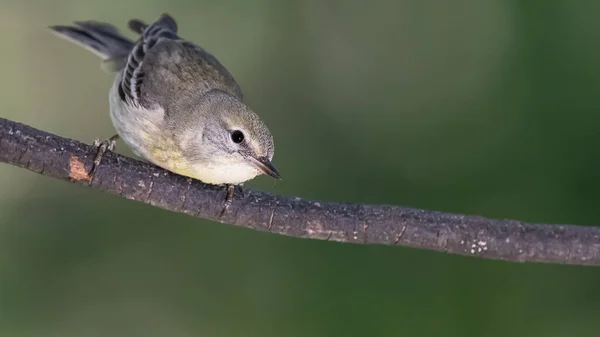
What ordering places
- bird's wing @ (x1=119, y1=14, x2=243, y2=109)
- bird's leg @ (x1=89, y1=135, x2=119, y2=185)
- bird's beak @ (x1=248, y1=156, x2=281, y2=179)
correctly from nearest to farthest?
bird's leg @ (x1=89, y1=135, x2=119, y2=185), bird's beak @ (x1=248, y1=156, x2=281, y2=179), bird's wing @ (x1=119, y1=14, x2=243, y2=109)

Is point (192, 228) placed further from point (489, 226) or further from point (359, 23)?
point (359, 23)

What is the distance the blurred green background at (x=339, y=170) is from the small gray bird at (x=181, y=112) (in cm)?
114

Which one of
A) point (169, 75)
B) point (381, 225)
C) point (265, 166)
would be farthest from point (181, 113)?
point (381, 225)

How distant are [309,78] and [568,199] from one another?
7.47 ft

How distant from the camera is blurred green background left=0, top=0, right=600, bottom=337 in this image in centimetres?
407

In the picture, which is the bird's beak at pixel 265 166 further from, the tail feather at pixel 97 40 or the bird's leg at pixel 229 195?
the tail feather at pixel 97 40

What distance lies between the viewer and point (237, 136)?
322 cm

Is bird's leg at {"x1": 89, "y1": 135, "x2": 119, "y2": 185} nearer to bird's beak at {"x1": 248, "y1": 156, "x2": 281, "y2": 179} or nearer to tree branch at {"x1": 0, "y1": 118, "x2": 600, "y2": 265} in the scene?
tree branch at {"x1": 0, "y1": 118, "x2": 600, "y2": 265}

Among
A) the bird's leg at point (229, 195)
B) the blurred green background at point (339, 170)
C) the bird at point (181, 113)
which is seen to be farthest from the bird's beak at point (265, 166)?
the blurred green background at point (339, 170)

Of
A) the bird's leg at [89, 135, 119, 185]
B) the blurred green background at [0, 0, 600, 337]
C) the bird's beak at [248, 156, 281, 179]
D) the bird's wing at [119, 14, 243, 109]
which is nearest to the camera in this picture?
Answer: the bird's leg at [89, 135, 119, 185]

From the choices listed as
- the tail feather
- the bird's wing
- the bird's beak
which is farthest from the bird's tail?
the bird's beak

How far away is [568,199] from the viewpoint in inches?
168

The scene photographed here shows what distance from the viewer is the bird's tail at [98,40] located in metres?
4.13

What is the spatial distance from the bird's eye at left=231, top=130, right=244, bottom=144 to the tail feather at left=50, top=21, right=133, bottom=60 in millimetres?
1236
